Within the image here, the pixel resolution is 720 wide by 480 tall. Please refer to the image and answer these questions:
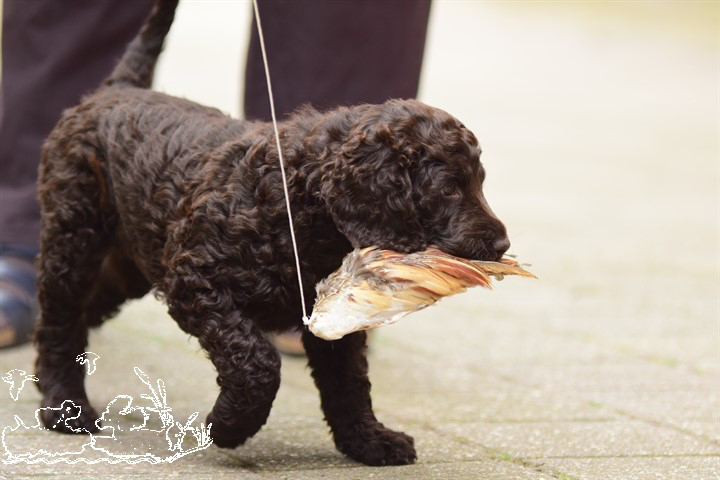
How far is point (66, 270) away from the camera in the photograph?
12.4 ft

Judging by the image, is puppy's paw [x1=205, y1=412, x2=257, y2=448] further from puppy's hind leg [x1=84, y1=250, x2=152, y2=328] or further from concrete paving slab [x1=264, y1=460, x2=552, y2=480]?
puppy's hind leg [x1=84, y1=250, x2=152, y2=328]

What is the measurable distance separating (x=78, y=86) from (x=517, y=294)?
2810 millimetres

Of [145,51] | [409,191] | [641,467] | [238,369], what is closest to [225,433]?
[238,369]

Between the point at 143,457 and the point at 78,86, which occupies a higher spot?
the point at 78,86

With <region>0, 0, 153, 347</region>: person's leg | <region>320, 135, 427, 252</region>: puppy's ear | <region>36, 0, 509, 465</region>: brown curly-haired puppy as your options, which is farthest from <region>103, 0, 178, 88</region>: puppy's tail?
<region>320, 135, 427, 252</region>: puppy's ear

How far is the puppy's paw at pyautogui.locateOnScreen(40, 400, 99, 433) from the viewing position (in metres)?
3.71

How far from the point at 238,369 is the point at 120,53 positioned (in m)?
2.03

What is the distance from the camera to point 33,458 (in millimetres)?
3301

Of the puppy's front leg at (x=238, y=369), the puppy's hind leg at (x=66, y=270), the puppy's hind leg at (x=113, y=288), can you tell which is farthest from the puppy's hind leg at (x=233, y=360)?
the puppy's hind leg at (x=113, y=288)

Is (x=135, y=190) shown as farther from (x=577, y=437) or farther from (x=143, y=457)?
(x=577, y=437)

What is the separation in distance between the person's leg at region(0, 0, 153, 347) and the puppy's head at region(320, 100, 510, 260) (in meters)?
1.93

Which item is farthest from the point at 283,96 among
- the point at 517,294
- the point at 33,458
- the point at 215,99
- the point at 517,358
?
the point at 215,99

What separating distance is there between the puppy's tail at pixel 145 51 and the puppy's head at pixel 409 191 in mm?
1295

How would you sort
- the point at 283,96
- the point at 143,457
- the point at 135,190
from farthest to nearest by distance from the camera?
the point at 283,96 < the point at 135,190 < the point at 143,457
